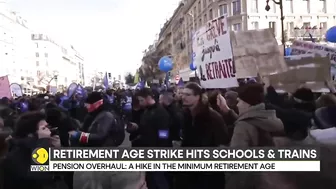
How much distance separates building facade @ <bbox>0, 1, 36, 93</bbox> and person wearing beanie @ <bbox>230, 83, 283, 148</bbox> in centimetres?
7186

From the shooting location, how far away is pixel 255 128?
3125mm

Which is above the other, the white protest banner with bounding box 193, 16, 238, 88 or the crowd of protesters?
the white protest banner with bounding box 193, 16, 238, 88

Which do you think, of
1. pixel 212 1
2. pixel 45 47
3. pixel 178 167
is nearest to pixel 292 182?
pixel 178 167

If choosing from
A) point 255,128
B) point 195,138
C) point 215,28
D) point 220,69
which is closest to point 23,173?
point 195,138

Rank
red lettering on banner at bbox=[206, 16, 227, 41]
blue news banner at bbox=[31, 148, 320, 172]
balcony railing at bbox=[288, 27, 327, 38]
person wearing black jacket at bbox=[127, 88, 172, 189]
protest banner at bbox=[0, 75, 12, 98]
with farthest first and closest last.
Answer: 1. balcony railing at bbox=[288, 27, 327, 38]
2. protest banner at bbox=[0, 75, 12, 98]
3. red lettering on banner at bbox=[206, 16, 227, 41]
4. person wearing black jacket at bbox=[127, 88, 172, 189]
5. blue news banner at bbox=[31, 148, 320, 172]

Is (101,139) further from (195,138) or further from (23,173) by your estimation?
(23,173)

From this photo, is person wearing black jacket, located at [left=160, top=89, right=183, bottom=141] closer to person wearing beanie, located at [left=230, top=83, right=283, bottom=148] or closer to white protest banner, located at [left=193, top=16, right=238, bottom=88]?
white protest banner, located at [left=193, top=16, right=238, bottom=88]

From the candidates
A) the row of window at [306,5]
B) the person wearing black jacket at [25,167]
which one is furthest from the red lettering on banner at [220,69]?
the row of window at [306,5]

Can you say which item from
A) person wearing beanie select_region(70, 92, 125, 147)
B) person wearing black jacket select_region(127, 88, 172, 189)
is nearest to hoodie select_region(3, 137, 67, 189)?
person wearing beanie select_region(70, 92, 125, 147)

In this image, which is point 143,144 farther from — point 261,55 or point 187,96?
point 261,55

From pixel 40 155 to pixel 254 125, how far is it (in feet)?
5.22

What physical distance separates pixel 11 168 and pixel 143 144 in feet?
6.72

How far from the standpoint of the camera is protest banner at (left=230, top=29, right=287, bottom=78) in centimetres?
575

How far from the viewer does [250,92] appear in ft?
11.5
